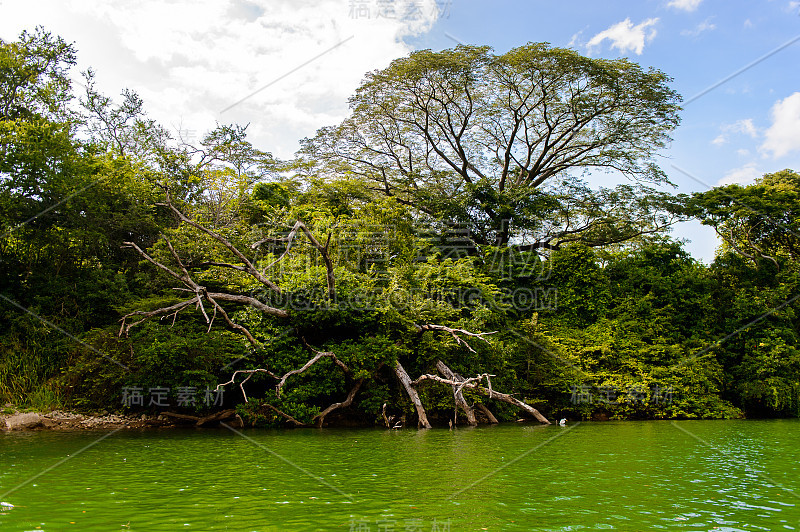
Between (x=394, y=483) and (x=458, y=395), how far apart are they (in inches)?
302

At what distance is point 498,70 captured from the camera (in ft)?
76.5

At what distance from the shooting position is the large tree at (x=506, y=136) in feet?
75.2

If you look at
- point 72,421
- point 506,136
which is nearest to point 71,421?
point 72,421

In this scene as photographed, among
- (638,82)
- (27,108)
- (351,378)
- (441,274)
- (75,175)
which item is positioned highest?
(638,82)

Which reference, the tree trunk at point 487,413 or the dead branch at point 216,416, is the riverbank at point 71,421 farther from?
the tree trunk at point 487,413

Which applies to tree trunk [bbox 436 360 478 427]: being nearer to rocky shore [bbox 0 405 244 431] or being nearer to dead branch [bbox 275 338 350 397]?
dead branch [bbox 275 338 350 397]

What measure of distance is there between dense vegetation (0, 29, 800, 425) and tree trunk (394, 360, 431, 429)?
0.18m

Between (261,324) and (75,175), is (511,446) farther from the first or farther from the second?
(75,175)

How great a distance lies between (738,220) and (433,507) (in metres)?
20.7

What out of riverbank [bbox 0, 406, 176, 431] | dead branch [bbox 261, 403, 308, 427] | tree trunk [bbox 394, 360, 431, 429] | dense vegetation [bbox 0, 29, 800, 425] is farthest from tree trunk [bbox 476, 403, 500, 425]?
riverbank [bbox 0, 406, 176, 431]

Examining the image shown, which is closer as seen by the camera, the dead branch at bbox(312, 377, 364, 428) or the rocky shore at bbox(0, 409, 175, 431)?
the rocky shore at bbox(0, 409, 175, 431)

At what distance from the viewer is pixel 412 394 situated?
1355 centimetres

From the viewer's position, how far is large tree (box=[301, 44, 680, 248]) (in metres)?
22.9

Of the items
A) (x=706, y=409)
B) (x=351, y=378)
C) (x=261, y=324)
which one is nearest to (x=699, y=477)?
(x=351, y=378)
